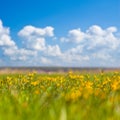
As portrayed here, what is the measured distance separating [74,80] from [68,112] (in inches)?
292

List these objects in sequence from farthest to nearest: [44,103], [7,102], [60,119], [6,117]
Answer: [7,102] < [44,103] < [6,117] < [60,119]

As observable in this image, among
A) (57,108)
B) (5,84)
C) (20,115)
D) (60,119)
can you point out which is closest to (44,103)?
(57,108)

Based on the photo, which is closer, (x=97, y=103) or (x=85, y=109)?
(x=85, y=109)

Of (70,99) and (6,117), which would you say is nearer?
(6,117)

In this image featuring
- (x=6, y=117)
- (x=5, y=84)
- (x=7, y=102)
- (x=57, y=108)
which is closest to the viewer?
(x=6, y=117)

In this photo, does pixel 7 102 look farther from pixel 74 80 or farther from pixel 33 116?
pixel 74 80

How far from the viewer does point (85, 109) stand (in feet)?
13.9

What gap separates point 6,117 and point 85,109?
0.91 m

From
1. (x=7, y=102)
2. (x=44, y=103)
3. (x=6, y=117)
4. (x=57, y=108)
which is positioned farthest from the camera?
(x=7, y=102)

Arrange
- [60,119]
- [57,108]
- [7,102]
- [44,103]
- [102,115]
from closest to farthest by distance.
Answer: [60,119]
[102,115]
[57,108]
[44,103]
[7,102]

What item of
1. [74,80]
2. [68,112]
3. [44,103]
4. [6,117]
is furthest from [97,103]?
[74,80]

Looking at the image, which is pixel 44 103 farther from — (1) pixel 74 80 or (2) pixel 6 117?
(1) pixel 74 80

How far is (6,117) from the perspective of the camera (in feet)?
12.3

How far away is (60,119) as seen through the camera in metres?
3.44
